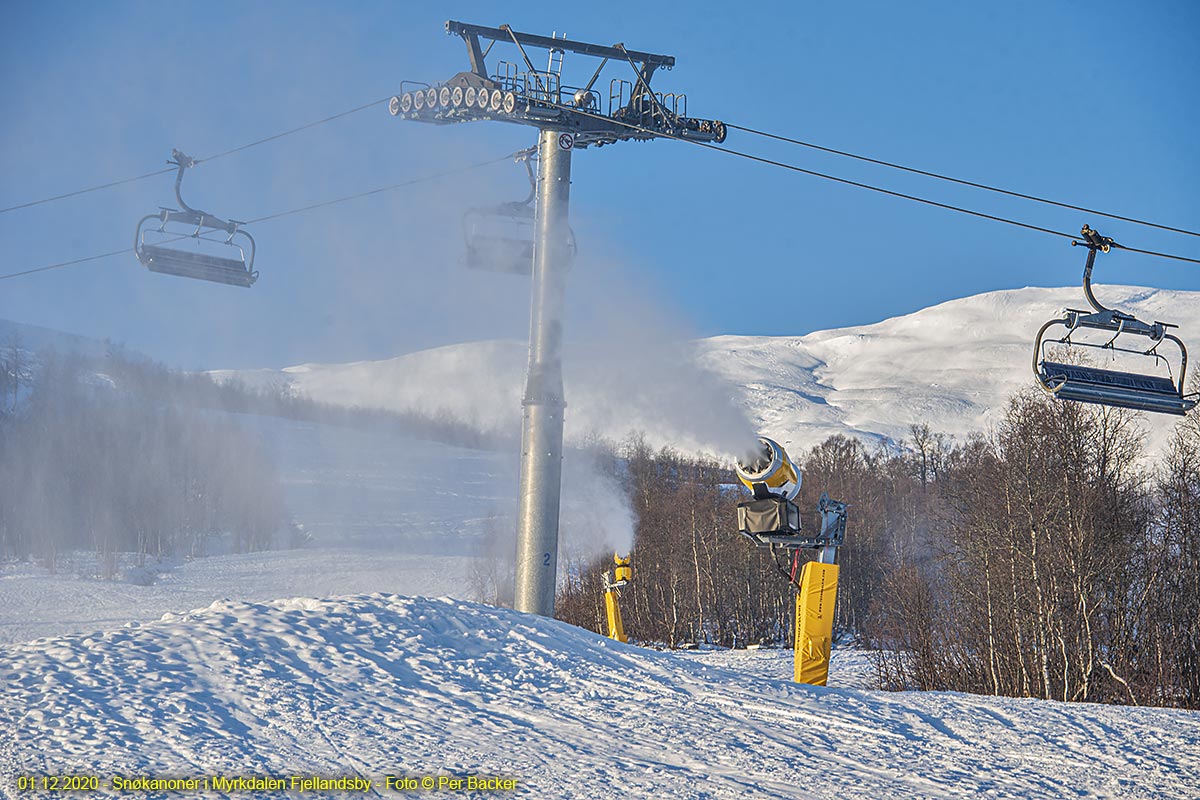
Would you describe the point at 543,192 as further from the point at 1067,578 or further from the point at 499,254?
the point at 1067,578

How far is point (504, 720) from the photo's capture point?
10.6 metres

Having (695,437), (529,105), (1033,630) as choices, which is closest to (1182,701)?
(1033,630)

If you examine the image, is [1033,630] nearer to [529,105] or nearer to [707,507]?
[529,105]

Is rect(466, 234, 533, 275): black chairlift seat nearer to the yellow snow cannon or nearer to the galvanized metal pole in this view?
the galvanized metal pole

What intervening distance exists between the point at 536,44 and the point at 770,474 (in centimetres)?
1169

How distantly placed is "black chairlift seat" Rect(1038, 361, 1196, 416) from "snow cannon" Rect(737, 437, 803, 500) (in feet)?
10.7

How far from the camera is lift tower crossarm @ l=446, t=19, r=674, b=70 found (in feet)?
68.7

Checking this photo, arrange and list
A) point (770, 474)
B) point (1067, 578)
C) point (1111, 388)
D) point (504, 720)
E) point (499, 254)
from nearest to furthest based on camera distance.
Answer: point (504, 720) → point (1111, 388) → point (770, 474) → point (499, 254) → point (1067, 578)

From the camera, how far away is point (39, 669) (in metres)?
10.8

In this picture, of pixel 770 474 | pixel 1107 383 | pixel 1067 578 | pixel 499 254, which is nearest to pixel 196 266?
pixel 499 254

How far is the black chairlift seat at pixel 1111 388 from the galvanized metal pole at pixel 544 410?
1020cm

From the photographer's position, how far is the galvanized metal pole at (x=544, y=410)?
20.2 meters

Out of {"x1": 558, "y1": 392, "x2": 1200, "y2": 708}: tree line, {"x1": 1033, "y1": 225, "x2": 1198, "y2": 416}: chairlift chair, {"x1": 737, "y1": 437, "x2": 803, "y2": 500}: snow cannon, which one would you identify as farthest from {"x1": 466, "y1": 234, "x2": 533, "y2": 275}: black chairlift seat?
{"x1": 558, "y1": 392, "x2": 1200, "y2": 708}: tree line

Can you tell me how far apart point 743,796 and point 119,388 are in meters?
163
